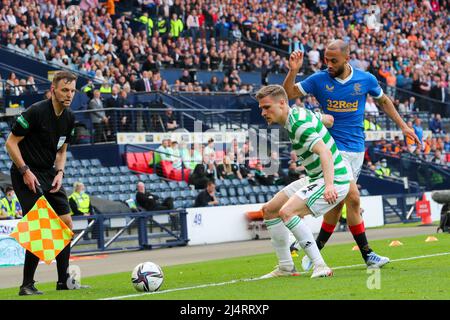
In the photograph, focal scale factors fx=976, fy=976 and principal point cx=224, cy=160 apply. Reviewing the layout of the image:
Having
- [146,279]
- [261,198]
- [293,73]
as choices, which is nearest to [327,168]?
[293,73]

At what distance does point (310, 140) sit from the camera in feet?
33.0

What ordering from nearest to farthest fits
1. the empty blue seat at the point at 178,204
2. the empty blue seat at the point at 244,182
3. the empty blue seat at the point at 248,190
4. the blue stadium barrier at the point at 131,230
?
the blue stadium barrier at the point at 131,230, the empty blue seat at the point at 178,204, the empty blue seat at the point at 248,190, the empty blue seat at the point at 244,182

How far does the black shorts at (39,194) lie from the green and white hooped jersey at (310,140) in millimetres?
2547

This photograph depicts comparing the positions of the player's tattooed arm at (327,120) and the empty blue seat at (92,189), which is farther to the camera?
the empty blue seat at (92,189)

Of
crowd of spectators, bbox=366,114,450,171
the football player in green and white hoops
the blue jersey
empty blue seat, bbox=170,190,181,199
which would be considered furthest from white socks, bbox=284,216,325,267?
crowd of spectators, bbox=366,114,450,171

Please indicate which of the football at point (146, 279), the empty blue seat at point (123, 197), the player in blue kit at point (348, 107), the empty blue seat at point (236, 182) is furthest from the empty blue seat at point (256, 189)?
the football at point (146, 279)

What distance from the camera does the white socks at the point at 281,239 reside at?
10.7 meters

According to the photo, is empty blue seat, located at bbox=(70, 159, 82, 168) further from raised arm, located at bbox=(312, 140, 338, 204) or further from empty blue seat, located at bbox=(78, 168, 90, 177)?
raised arm, located at bbox=(312, 140, 338, 204)

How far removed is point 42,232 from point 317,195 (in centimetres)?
292

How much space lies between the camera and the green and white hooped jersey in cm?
1007

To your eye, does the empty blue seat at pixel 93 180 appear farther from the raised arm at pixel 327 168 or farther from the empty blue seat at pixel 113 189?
the raised arm at pixel 327 168

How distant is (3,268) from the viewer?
18219 mm

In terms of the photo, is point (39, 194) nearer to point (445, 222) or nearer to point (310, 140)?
point (310, 140)

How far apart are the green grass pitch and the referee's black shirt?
4.70ft
